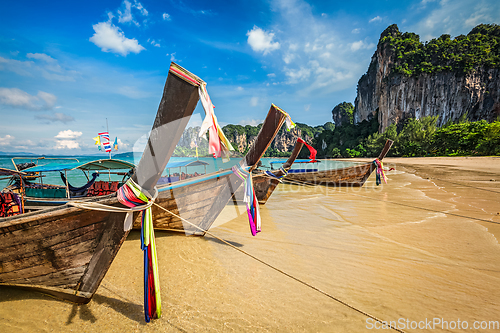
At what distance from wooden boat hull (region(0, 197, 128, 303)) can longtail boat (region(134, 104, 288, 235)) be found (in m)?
1.49

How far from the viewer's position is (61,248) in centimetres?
240

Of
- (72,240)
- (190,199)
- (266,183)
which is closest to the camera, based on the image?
(72,240)

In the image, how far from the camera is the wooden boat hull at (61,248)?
7.45 feet

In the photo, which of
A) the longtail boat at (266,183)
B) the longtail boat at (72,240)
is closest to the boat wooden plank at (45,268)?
the longtail boat at (72,240)

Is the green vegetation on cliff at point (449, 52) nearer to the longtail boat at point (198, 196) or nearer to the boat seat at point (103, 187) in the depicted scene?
the longtail boat at point (198, 196)

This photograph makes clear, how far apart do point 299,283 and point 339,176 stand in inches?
430

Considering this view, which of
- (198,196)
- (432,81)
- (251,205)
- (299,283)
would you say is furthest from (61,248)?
(432,81)

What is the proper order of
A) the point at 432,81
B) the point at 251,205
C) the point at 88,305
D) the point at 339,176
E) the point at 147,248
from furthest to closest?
the point at 432,81 → the point at 339,176 → the point at 251,205 → the point at 88,305 → the point at 147,248

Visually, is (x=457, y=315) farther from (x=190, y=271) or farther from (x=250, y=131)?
(x=250, y=131)

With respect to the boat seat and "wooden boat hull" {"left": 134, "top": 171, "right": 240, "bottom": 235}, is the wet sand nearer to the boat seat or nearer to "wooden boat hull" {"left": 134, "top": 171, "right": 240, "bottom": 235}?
"wooden boat hull" {"left": 134, "top": 171, "right": 240, "bottom": 235}

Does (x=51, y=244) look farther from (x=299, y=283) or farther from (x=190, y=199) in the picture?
(x=299, y=283)

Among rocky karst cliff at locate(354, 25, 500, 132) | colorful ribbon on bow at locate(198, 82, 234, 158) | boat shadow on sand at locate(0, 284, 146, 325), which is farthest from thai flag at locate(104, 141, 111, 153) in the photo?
rocky karst cliff at locate(354, 25, 500, 132)

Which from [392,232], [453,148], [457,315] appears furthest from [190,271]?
[453,148]

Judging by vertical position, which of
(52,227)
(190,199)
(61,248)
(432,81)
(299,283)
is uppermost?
(432,81)
